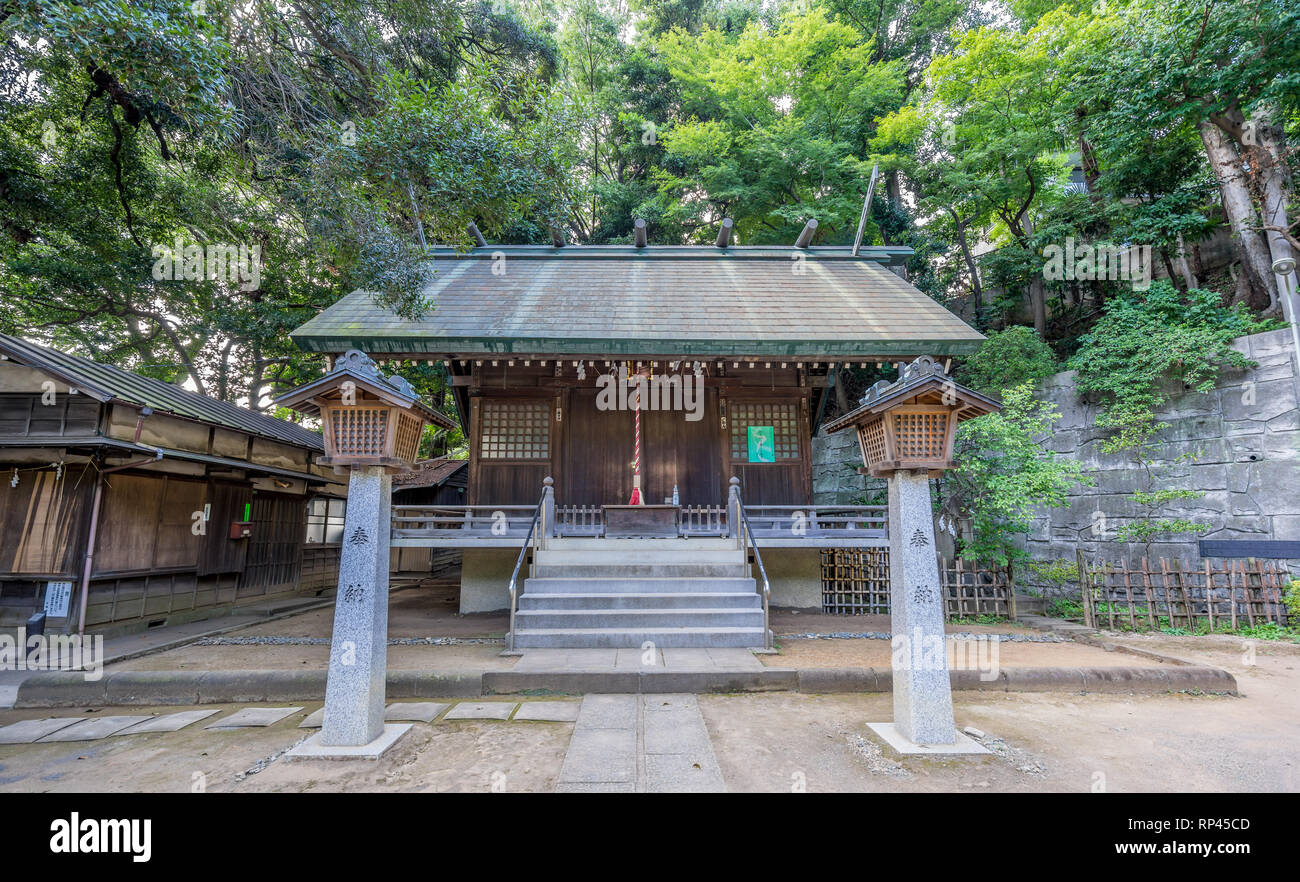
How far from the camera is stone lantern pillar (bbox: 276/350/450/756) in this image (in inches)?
156

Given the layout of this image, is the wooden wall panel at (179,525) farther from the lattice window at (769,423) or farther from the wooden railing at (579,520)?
the lattice window at (769,423)

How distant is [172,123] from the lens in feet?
24.4

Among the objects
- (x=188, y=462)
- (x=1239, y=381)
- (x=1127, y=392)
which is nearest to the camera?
(x=188, y=462)

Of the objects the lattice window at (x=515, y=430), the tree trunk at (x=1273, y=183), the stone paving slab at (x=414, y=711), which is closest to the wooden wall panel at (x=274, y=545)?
the lattice window at (x=515, y=430)

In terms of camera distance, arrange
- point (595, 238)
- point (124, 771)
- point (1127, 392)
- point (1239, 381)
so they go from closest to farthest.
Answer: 1. point (124, 771)
2. point (1239, 381)
3. point (1127, 392)
4. point (595, 238)

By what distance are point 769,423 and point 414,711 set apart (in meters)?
7.42

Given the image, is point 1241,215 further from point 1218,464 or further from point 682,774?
point 682,774

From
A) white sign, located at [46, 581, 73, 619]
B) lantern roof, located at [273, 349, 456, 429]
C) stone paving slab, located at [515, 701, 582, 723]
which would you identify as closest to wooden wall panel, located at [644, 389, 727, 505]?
stone paving slab, located at [515, 701, 582, 723]

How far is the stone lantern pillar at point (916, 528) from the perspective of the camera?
4.01m

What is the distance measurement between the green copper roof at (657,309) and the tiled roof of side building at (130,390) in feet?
7.48

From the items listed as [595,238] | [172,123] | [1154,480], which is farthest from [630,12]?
[1154,480]

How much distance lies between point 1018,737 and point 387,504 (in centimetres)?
542

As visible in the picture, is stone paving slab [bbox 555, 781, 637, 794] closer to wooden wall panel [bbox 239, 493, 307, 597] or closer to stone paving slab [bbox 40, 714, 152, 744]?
stone paving slab [bbox 40, 714, 152, 744]

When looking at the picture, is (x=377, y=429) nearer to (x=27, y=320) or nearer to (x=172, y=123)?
(x=172, y=123)
